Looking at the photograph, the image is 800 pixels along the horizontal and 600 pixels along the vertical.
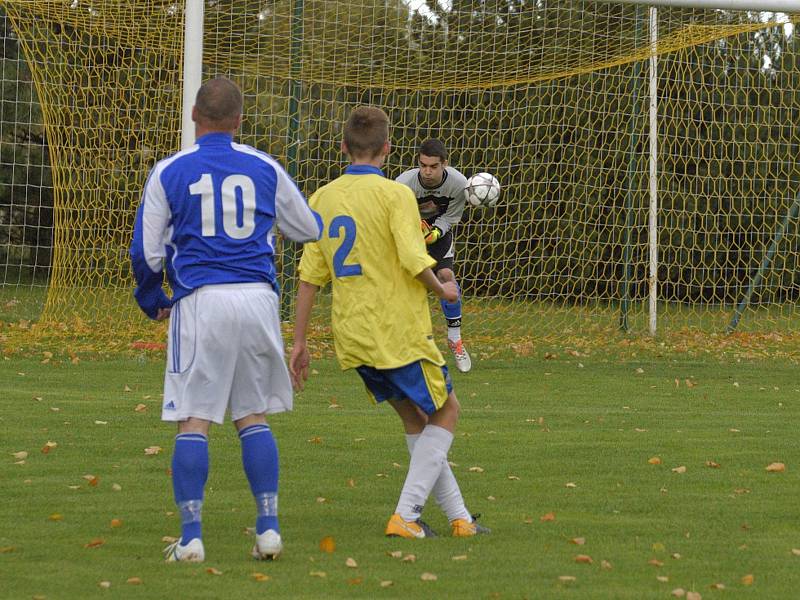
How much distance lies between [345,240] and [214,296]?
0.67 m

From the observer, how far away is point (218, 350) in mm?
4383

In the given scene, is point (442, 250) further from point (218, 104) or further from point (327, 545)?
point (218, 104)

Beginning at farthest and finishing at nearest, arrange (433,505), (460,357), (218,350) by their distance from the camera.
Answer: (460,357)
(433,505)
(218,350)

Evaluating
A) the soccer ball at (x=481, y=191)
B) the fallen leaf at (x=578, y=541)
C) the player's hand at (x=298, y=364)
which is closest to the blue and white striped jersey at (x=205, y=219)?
the player's hand at (x=298, y=364)

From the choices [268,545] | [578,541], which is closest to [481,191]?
[578,541]

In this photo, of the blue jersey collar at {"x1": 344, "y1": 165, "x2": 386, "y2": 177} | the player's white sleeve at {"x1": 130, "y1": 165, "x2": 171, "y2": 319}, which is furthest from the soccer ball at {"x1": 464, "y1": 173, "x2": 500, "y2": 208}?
the player's white sleeve at {"x1": 130, "y1": 165, "x2": 171, "y2": 319}

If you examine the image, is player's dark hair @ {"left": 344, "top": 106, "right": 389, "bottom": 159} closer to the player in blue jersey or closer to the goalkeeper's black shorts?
the player in blue jersey

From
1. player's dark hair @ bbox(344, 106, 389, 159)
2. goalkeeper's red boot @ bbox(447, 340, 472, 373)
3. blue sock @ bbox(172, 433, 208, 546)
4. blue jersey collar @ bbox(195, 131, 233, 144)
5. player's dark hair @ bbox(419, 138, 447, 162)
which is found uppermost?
player's dark hair @ bbox(419, 138, 447, 162)

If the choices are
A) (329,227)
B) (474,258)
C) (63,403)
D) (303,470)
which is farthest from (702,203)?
(329,227)

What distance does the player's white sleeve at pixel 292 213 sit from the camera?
4.58 m

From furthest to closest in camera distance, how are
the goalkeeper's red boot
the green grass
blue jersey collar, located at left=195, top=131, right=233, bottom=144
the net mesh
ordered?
the net mesh < the goalkeeper's red boot < blue jersey collar, located at left=195, top=131, right=233, bottom=144 < the green grass

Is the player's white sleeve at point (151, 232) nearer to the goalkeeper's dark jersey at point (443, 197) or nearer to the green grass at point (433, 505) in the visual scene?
the green grass at point (433, 505)

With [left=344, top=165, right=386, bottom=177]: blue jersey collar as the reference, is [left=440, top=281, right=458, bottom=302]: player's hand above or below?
below

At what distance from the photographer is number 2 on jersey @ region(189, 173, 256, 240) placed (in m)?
4.39
